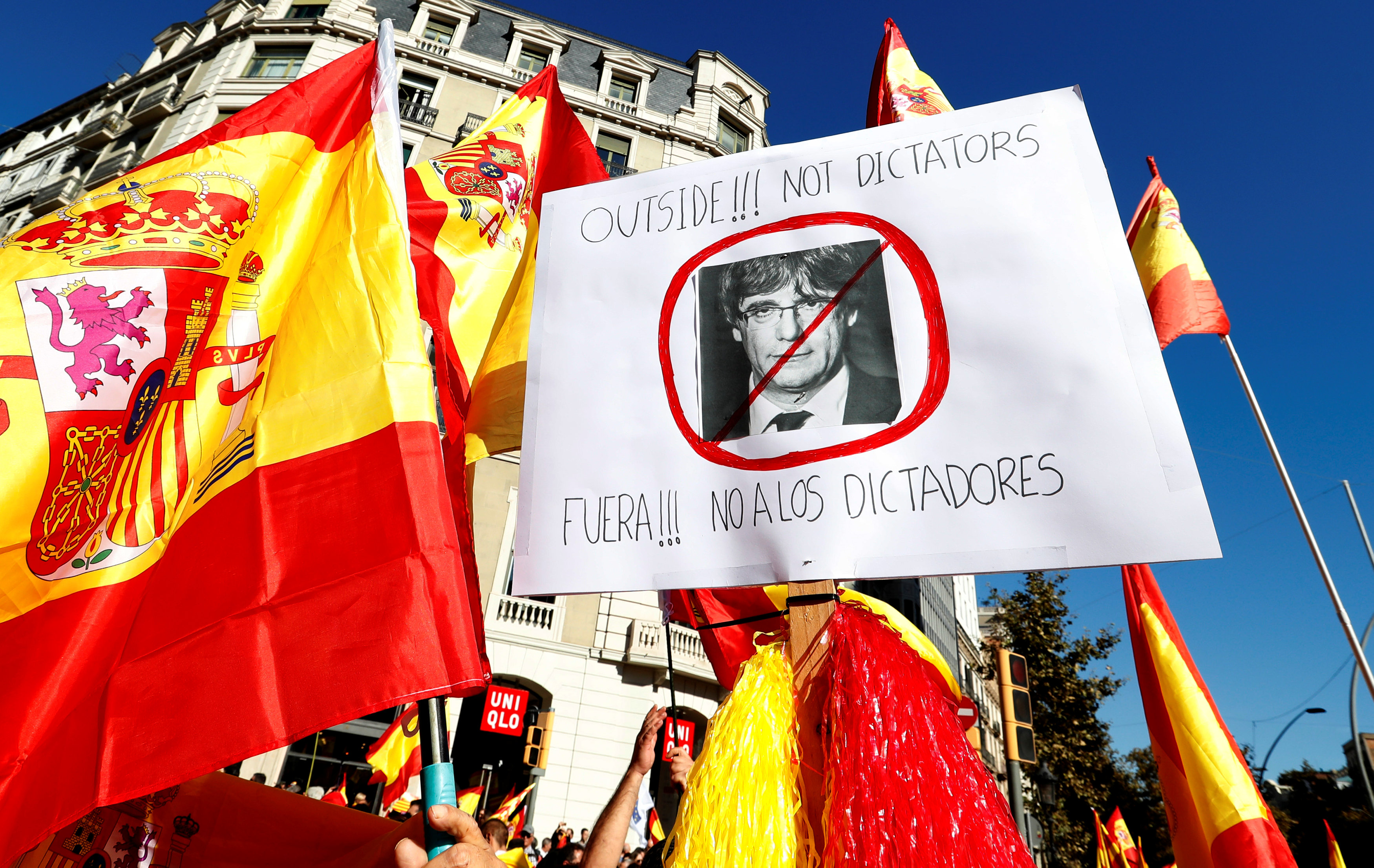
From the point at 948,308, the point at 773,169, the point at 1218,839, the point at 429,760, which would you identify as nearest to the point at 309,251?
the point at 773,169

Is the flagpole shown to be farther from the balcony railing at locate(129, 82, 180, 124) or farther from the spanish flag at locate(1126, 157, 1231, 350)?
the balcony railing at locate(129, 82, 180, 124)

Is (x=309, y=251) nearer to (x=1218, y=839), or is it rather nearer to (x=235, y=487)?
(x=235, y=487)

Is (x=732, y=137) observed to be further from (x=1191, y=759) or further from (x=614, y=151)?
(x=1191, y=759)

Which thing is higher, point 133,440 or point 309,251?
point 309,251

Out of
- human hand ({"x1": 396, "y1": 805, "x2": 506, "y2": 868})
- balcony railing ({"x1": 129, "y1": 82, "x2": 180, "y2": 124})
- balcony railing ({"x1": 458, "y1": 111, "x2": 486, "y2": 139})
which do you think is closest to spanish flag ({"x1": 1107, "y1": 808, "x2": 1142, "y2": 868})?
human hand ({"x1": 396, "y1": 805, "x2": 506, "y2": 868})

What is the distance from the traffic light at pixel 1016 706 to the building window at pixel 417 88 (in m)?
20.2

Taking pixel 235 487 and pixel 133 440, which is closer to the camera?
pixel 235 487

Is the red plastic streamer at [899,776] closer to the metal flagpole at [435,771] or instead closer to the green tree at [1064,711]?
the metal flagpole at [435,771]

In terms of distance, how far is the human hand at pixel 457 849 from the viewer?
56.7 inches

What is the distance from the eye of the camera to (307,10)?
72.1ft

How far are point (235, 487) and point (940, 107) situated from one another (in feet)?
11.8

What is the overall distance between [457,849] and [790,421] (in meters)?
1.14

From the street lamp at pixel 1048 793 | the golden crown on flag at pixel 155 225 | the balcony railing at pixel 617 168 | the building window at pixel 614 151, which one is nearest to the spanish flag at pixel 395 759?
the golden crown on flag at pixel 155 225

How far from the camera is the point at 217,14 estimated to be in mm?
24234
